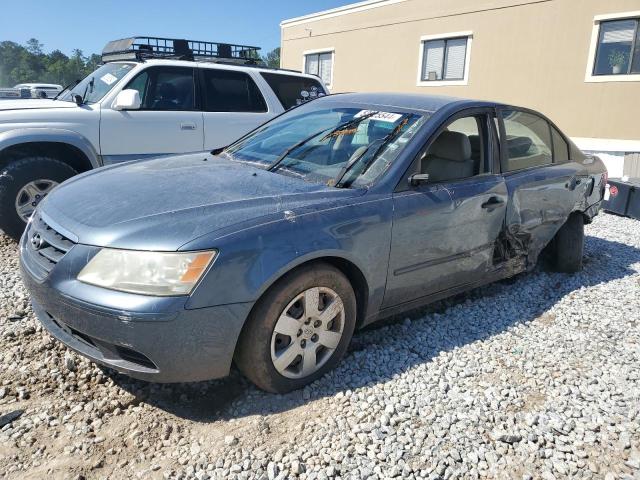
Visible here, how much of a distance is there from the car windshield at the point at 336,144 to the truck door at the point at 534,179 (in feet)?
3.31

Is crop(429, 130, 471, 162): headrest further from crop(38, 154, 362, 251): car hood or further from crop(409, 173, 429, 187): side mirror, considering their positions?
crop(38, 154, 362, 251): car hood

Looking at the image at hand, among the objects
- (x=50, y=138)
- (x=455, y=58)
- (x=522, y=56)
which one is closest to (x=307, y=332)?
(x=50, y=138)

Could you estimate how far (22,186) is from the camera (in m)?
4.65

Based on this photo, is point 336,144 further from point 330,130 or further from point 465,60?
point 465,60

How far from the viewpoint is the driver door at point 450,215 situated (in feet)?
10.1

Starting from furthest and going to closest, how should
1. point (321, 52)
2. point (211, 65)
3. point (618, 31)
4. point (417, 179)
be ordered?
point (321, 52) → point (618, 31) → point (211, 65) → point (417, 179)

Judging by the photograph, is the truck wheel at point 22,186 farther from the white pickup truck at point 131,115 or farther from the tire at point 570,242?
the tire at point 570,242

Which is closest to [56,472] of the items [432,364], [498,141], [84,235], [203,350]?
[203,350]

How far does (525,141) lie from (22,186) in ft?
14.8

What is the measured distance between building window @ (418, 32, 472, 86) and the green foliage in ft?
157

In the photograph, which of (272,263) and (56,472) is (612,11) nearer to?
(272,263)

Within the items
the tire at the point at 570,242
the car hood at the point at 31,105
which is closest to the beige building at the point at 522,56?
the tire at the point at 570,242

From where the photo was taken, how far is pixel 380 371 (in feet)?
9.87

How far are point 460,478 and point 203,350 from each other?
1.30 meters
